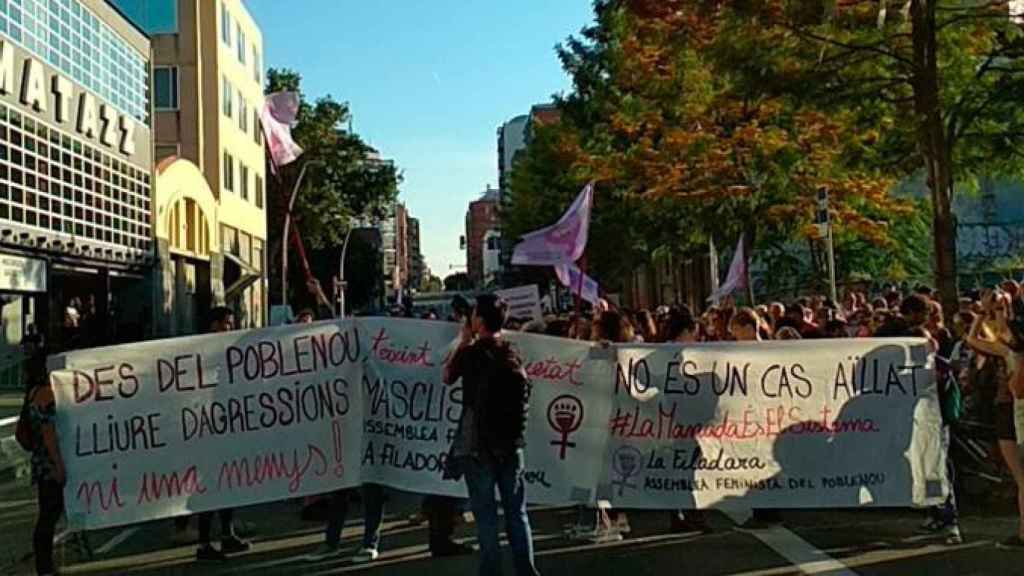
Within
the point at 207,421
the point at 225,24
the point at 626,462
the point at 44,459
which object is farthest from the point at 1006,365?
Result: the point at 225,24

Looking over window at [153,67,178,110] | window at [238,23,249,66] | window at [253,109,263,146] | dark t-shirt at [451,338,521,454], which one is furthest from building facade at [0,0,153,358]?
window at [253,109,263,146]

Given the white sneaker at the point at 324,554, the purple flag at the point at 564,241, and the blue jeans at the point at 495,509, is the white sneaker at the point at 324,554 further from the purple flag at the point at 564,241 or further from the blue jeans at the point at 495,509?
the purple flag at the point at 564,241

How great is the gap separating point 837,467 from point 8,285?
21.7m

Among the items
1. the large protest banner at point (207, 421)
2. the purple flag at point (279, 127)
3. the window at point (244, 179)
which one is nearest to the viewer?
the large protest banner at point (207, 421)

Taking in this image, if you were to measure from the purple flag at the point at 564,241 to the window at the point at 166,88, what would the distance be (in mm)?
35100

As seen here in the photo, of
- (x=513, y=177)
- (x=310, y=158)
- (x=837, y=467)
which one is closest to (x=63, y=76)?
(x=513, y=177)

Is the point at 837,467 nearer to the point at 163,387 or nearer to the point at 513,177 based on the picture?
the point at 163,387

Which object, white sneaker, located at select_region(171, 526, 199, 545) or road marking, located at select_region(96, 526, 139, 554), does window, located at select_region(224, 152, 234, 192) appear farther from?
white sneaker, located at select_region(171, 526, 199, 545)

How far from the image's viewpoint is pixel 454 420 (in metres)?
8.71

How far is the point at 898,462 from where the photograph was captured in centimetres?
892

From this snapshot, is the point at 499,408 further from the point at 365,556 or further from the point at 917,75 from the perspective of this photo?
the point at 917,75

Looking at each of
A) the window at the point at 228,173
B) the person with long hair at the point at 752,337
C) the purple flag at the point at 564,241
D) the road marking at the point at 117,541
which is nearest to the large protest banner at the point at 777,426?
the person with long hair at the point at 752,337

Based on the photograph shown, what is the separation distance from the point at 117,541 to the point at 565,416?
12.5ft

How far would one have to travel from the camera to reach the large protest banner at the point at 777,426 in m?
8.86
